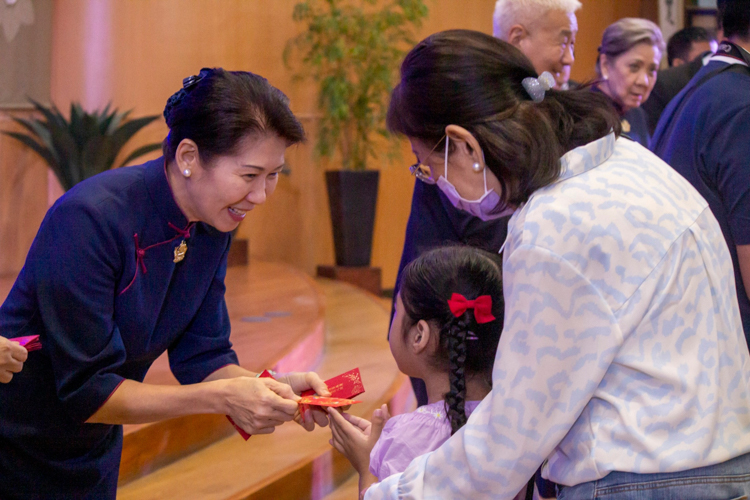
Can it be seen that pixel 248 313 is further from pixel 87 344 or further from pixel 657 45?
pixel 87 344

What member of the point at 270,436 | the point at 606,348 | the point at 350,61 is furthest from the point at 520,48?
the point at 350,61

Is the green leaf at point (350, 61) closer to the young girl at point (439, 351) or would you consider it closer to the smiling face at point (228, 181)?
the smiling face at point (228, 181)

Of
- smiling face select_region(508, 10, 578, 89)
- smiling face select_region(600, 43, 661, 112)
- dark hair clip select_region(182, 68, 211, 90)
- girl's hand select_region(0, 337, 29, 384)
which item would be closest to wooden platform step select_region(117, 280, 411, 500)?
girl's hand select_region(0, 337, 29, 384)

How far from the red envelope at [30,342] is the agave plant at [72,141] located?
141 inches

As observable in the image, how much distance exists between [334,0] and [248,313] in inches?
126

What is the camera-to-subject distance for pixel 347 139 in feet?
21.7

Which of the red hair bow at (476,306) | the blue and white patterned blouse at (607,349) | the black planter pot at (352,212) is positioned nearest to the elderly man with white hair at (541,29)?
the red hair bow at (476,306)

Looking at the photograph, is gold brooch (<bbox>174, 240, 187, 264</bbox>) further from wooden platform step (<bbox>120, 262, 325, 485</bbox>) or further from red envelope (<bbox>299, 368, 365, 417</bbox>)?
wooden platform step (<bbox>120, 262, 325, 485</bbox>)

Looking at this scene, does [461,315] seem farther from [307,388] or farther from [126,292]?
[126,292]

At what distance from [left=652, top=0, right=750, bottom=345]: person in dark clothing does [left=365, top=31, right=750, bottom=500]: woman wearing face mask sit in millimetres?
625

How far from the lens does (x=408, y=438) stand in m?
1.53

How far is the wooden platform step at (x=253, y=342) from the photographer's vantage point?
2.57m

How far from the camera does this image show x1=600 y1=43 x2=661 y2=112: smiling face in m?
3.36

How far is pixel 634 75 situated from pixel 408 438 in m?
2.46
